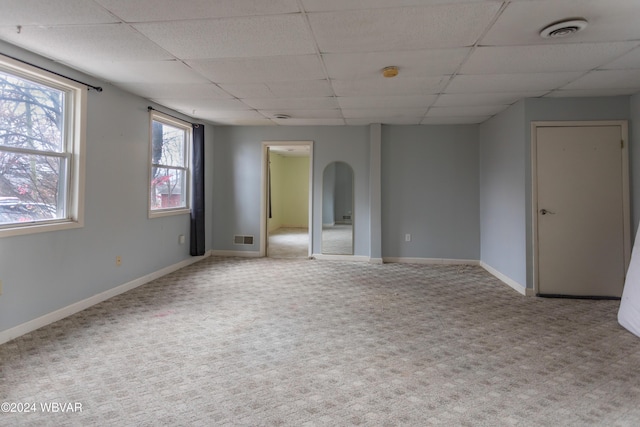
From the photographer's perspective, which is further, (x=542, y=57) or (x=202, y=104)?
(x=202, y=104)

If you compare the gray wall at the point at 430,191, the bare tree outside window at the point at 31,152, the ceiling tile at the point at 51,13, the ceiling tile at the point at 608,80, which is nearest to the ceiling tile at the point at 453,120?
the gray wall at the point at 430,191

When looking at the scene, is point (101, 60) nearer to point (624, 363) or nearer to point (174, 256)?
point (174, 256)

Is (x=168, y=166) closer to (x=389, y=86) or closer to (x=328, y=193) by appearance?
(x=328, y=193)

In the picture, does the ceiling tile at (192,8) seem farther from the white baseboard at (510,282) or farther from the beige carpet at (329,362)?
the white baseboard at (510,282)

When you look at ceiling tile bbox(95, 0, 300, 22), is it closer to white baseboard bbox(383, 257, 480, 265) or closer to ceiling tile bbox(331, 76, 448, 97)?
ceiling tile bbox(331, 76, 448, 97)

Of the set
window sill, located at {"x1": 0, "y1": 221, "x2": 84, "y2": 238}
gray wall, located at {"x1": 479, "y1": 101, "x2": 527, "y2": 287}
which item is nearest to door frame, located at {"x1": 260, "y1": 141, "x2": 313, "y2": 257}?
gray wall, located at {"x1": 479, "y1": 101, "x2": 527, "y2": 287}

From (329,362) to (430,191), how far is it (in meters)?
3.91

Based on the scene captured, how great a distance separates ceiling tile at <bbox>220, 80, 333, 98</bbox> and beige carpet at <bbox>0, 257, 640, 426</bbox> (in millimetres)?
2276

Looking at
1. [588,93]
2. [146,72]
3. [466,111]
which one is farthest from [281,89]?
[588,93]

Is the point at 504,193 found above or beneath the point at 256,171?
beneath

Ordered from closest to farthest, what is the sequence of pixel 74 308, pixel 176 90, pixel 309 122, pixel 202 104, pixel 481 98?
pixel 74 308 → pixel 176 90 → pixel 481 98 → pixel 202 104 → pixel 309 122

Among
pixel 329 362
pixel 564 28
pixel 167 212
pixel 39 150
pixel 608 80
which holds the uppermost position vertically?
pixel 608 80

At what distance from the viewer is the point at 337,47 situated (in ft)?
8.14

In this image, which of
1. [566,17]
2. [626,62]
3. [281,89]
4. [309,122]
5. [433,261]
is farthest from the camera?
[433,261]
